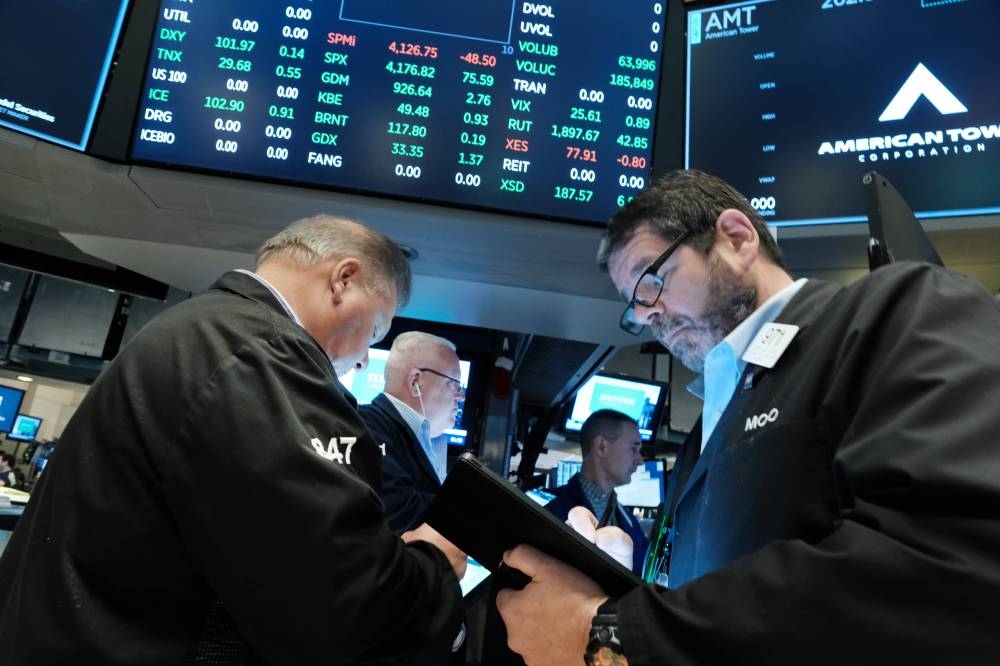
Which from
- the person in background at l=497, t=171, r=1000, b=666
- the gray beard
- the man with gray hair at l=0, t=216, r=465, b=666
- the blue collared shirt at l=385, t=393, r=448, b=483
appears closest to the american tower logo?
the gray beard

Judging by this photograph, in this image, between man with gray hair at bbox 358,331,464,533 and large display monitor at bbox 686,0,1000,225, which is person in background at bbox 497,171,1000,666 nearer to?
large display monitor at bbox 686,0,1000,225

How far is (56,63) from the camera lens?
265 cm

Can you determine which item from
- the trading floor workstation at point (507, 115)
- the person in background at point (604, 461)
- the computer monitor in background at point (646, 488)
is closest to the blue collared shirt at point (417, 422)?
the trading floor workstation at point (507, 115)

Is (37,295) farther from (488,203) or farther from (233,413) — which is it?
(233,413)

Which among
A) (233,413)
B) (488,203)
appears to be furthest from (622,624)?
(488,203)

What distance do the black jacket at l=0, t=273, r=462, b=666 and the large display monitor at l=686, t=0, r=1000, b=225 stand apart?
2.11 m

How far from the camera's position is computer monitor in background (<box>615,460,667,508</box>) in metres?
6.87

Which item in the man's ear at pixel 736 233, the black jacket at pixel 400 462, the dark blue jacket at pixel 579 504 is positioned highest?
the man's ear at pixel 736 233

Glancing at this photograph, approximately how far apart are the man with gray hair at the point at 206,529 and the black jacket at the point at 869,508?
54 centimetres

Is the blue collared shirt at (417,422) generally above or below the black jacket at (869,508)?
below

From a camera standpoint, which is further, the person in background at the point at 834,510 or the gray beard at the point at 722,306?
the gray beard at the point at 722,306

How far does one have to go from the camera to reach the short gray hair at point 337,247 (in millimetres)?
1789

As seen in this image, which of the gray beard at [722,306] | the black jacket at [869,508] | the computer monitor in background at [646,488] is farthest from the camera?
the computer monitor in background at [646,488]

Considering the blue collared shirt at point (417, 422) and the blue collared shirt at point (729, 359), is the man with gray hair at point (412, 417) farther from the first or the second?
the blue collared shirt at point (729, 359)
